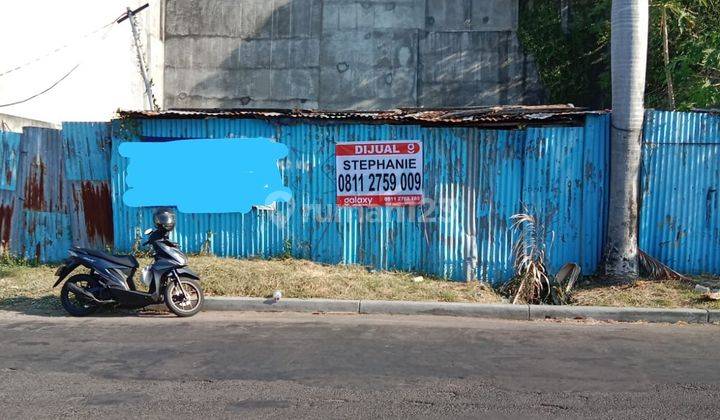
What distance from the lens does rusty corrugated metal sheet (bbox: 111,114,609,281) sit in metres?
9.80

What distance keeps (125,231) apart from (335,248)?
336cm

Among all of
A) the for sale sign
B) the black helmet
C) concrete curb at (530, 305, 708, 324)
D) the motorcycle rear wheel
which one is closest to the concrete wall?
the for sale sign

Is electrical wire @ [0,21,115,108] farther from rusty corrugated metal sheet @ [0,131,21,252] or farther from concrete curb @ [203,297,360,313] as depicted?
concrete curb @ [203,297,360,313]

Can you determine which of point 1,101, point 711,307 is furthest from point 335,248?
point 1,101

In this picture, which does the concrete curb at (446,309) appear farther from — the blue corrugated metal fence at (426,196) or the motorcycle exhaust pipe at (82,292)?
the motorcycle exhaust pipe at (82,292)

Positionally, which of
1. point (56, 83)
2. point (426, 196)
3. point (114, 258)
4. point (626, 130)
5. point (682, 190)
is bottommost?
point (114, 258)

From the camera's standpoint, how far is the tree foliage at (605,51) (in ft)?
40.8

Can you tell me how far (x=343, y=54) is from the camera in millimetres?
18234

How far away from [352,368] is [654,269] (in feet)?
18.7

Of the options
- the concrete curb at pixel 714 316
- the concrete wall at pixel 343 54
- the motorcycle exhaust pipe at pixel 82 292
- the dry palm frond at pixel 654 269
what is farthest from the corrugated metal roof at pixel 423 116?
the concrete wall at pixel 343 54

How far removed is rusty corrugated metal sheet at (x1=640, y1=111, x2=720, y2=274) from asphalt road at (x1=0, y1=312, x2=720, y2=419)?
2.09 m

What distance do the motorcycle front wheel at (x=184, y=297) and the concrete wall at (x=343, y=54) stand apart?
10764 millimetres

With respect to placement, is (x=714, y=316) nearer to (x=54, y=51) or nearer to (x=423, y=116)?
(x=423, y=116)

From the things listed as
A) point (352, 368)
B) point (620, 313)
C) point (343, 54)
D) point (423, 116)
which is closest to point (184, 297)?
point (352, 368)
